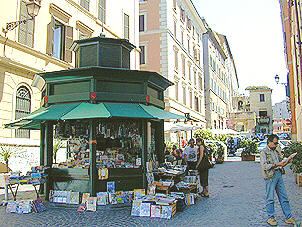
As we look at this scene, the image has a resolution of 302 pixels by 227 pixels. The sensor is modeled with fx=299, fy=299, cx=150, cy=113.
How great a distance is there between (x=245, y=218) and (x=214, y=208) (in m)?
1.11

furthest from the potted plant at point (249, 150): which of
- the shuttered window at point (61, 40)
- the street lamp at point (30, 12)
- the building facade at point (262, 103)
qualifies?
the building facade at point (262, 103)

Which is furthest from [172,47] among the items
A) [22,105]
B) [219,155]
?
[22,105]

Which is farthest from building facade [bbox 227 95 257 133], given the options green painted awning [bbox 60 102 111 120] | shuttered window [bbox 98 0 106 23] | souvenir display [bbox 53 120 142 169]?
green painted awning [bbox 60 102 111 120]

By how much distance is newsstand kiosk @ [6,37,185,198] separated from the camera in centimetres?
759

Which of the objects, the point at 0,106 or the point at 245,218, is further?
the point at 0,106

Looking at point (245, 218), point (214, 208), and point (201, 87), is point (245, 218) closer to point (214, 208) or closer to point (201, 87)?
point (214, 208)

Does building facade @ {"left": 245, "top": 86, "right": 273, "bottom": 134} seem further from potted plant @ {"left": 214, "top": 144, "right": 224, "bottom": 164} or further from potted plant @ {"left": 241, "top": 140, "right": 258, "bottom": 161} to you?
potted plant @ {"left": 214, "top": 144, "right": 224, "bottom": 164}

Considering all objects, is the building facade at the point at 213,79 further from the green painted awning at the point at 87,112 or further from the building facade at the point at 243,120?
the green painted awning at the point at 87,112

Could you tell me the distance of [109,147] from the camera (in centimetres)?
828

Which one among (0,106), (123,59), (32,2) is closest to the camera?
(123,59)

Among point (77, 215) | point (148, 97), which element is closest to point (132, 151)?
point (148, 97)

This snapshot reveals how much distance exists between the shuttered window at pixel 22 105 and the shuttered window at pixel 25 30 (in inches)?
85.7

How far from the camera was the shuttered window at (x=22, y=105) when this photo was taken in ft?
44.3

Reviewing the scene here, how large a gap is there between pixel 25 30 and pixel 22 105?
3521 millimetres
